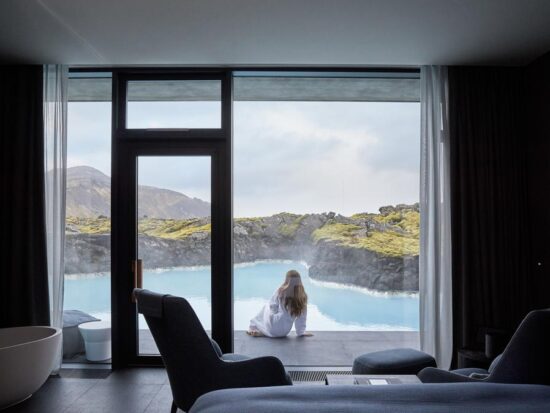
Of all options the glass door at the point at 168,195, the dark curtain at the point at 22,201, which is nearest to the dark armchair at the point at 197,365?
the glass door at the point at 168,195

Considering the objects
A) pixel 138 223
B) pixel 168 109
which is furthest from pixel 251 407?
pixel 168 109

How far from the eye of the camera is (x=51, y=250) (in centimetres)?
399

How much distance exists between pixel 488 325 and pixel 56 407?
3.48m

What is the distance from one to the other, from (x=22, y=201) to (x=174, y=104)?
5.21ft

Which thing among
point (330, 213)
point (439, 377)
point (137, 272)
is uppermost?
point (330, 213)

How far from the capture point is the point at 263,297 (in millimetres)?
4629

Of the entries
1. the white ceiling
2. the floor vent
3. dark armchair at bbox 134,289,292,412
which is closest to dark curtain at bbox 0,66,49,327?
the white ceiling

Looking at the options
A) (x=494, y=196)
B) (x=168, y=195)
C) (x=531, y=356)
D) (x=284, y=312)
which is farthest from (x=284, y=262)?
(x=531, y=356)

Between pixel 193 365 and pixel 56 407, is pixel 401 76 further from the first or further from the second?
pixel 56 407

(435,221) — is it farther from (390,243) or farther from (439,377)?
(439,377)

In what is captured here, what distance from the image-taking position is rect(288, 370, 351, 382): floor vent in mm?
3773

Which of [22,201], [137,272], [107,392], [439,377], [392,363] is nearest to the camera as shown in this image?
[439,377]

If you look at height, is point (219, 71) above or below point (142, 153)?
above

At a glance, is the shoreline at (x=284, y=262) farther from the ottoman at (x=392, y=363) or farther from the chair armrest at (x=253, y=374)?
the chair armrest at (x=253, y=374)
